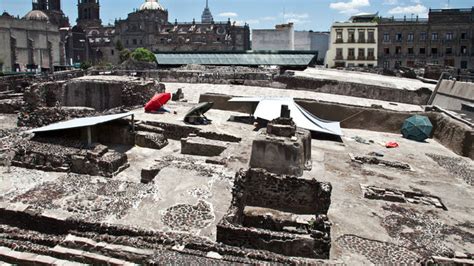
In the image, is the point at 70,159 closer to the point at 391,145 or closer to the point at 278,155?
the point at 278,155

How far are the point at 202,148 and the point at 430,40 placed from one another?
4499 cm

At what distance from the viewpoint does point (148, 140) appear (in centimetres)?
1673

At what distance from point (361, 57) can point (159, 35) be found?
43.3 meters

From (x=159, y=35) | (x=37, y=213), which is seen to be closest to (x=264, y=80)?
(x=37, y=213)

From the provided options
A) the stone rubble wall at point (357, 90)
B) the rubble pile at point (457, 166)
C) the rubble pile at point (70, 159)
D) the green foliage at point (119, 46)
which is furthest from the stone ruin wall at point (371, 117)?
the green foliage at point (119, 46)

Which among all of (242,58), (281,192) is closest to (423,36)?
(242,58)

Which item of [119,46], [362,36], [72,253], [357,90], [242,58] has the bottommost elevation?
[72,253]

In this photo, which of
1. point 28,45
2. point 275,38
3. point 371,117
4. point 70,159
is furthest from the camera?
point 28,45

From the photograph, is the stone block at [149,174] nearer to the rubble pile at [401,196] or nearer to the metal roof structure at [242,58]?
the rubble pile at [401,196]

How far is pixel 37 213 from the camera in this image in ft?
32.2

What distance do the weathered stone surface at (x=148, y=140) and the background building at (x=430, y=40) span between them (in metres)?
41.8

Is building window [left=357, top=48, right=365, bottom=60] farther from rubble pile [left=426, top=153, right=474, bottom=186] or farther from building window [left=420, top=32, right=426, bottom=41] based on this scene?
rubble pile [left=426, top=153, right=474, bottom=186]

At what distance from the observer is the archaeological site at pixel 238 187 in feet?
27.1

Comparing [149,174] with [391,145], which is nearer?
[149,174]
